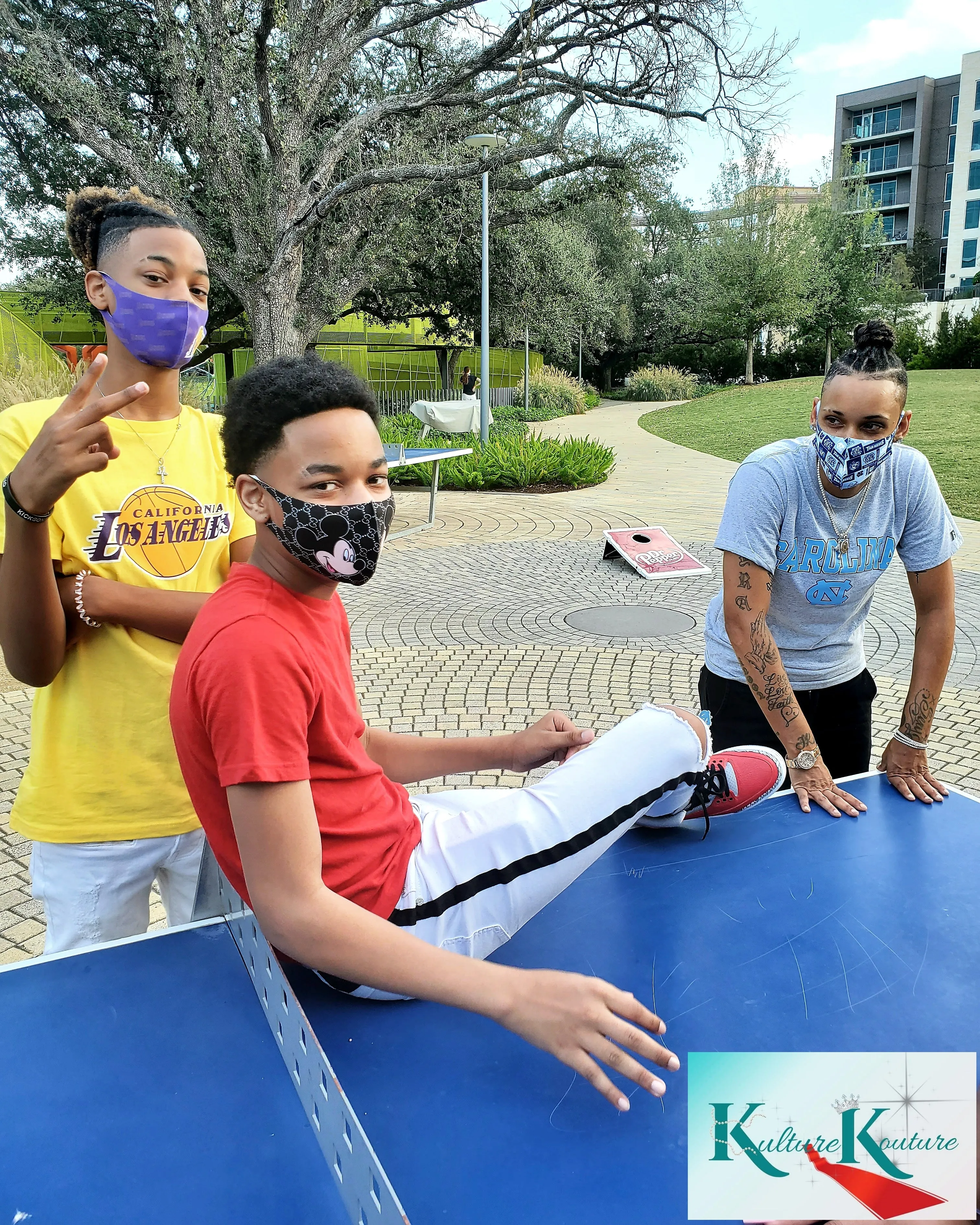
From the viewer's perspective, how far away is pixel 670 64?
16.5 m

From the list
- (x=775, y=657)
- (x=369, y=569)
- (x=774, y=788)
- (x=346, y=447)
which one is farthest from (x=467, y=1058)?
(x=775, y=657)

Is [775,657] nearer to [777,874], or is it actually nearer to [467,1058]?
[777,874]

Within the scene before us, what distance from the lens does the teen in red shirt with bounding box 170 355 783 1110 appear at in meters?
1.35

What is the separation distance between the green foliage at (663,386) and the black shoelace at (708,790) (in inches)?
1509

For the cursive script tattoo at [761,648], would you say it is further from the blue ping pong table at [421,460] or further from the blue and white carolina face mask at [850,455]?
the blue ping pong table at [421,460]

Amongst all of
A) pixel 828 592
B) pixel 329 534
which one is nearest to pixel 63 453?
pixel 329 534

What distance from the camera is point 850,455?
263cm

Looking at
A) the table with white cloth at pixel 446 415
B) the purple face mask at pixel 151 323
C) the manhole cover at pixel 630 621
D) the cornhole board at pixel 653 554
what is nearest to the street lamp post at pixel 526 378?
the table with white cloth at pixel 446 415

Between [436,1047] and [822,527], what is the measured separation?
197 cm

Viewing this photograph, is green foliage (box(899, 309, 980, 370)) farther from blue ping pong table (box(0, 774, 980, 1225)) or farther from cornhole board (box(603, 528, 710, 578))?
blue ping pong table (box(0, 774, 980, 1225))

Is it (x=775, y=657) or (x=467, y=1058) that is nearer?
(x=467, y=1058)

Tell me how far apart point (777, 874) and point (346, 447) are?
1.39m

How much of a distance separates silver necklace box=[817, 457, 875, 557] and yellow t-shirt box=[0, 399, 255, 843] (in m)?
1.91

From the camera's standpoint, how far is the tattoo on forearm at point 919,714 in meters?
2.67
